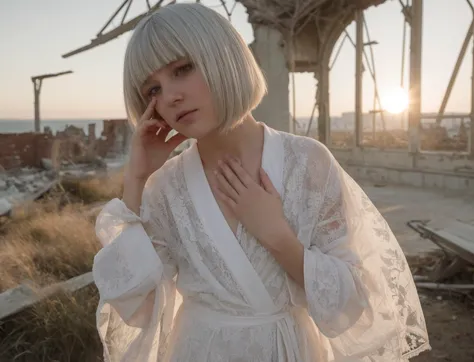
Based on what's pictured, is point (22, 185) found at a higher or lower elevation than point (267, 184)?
lower

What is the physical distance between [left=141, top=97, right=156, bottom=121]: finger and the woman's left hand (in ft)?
0.76

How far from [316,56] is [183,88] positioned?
10742 millimetres

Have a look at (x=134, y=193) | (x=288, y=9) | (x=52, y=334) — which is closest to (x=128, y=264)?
(x=134, y=193)

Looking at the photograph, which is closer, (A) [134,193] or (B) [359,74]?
(A) [134,193]

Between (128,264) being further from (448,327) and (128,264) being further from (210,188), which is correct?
(448,327)

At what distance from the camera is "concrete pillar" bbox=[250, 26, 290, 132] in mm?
9766

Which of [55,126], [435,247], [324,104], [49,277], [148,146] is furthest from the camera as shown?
[55,126]

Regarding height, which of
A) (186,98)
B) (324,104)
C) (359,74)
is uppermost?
(359,74)

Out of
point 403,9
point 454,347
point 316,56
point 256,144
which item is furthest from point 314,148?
A: point 316,56

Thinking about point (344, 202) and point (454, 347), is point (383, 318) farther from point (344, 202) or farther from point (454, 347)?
point (454, 347)

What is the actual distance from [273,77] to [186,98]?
9.20 m

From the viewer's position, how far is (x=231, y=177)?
121cm

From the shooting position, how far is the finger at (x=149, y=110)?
123 cm

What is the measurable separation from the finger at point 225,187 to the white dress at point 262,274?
34 mm
